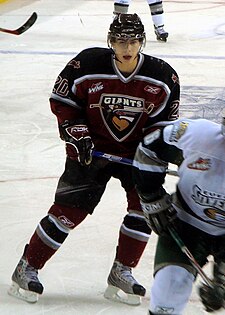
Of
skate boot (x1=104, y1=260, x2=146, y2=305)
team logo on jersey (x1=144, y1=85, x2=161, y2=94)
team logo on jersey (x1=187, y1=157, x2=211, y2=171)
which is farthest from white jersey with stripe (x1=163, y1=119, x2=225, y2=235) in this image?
skate boot (x1=104, y1=260, x2=146, y2=305)

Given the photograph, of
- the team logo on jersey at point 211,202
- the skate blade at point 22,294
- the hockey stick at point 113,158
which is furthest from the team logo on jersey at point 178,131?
the skate blade at point 22,294

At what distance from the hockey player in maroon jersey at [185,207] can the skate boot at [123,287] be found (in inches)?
23.4

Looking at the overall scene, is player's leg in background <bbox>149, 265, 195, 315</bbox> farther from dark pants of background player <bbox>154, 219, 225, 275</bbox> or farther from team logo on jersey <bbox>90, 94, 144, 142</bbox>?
team logo on jersey <bbox>90, 94, 144, 142</bbox>

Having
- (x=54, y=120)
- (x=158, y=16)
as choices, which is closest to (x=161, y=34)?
(x=158, y=16)

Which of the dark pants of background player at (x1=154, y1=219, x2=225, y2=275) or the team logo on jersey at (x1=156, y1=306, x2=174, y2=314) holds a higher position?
the dark pants of background player at (x1=154, y1=219, x2=225, y2=275)

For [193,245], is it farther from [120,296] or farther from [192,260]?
[120,296]

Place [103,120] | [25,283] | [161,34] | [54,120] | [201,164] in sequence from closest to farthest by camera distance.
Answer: [201,164] < [103,120] < [25,283] < [54,120] < [161,34]

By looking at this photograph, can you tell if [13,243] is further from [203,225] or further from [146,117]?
[203,225]

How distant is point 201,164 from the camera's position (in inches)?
78.6

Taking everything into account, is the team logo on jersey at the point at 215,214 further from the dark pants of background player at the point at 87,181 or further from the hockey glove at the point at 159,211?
the dark pants of background player at the point at 87,181

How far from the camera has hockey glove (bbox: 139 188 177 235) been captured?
6.85ft

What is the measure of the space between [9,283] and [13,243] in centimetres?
33

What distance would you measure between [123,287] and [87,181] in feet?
1.25

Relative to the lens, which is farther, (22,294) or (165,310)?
(22,294)
